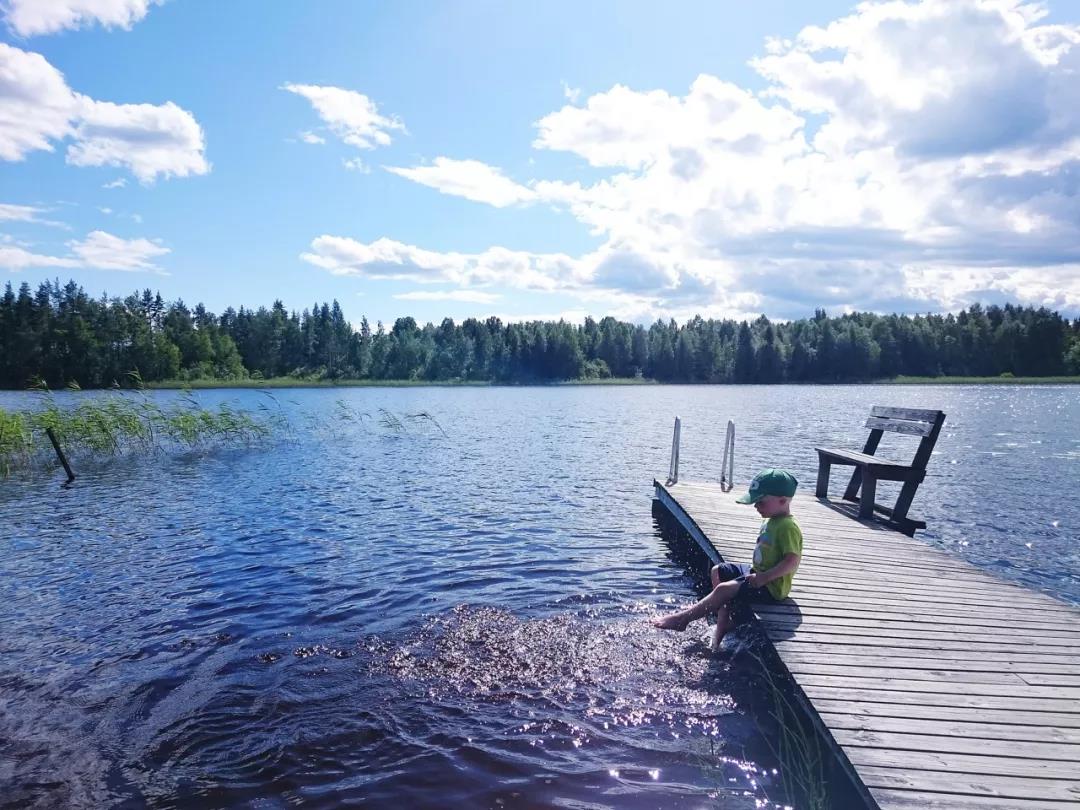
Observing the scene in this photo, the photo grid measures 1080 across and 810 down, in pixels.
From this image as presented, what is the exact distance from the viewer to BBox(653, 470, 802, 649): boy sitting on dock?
23.5 feet

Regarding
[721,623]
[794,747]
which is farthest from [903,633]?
[721,623]

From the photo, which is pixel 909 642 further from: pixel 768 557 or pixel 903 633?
pixel 768 557

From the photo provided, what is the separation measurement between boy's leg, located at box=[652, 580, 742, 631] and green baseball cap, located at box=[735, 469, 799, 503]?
3.32 feet

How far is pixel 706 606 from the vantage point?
7730mm

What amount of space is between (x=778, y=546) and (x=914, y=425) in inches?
243

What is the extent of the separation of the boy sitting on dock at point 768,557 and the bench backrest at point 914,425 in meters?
4.50

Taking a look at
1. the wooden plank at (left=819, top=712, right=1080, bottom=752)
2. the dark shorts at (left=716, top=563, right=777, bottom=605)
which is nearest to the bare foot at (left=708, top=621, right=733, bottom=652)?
the dark shorts at (left=716, top=563, right=777, bottom=605)

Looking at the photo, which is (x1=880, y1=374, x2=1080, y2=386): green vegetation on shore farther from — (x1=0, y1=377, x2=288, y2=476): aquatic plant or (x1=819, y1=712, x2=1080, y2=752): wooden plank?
(x1=819, y1=712, x2=1080, y2=752): wooden plank

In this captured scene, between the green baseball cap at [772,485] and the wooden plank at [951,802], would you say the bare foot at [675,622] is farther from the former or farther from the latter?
the wooden plank at [951,802]

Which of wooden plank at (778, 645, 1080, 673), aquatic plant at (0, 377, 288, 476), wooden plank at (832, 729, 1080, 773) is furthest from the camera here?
aquatic plant at (0, 377, 288, 476)

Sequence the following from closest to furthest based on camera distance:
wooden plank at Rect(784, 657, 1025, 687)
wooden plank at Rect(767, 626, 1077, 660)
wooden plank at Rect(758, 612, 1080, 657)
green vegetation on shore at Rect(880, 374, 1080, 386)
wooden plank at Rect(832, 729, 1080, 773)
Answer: wooden plank at Rect(832, 729, 1080, 773) < wooden plank at Rect(784, 657, 1025, 687) < wooden plank at Rect(767, 626, 1077, 660) < wooden plank at Rect(758, 612, 1080, 657) < green vegetation on shore at Rect(880, 374, 1080, 386)

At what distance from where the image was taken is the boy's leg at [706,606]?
7488 mm

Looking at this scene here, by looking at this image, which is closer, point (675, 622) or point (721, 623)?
point (721, 623)

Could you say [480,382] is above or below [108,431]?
above
